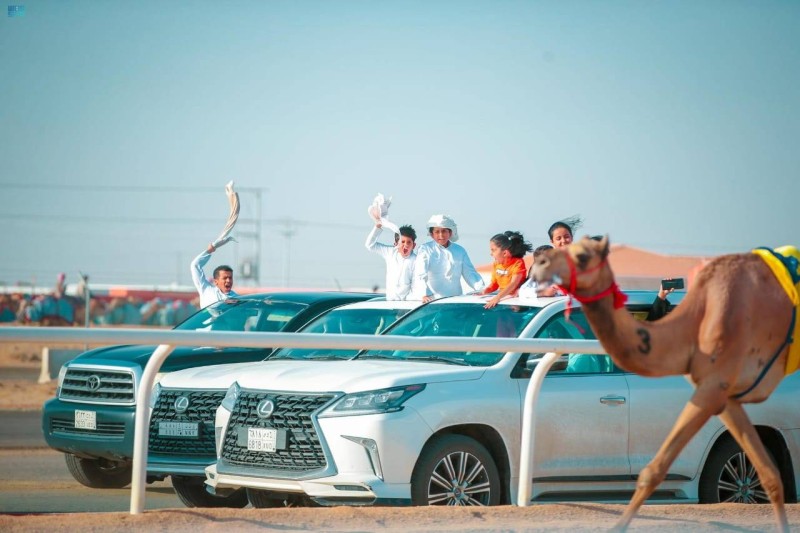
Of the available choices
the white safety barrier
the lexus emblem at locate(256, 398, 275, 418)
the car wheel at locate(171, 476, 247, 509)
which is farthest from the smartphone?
the car wheel at locate(171, 476, 247, 509)

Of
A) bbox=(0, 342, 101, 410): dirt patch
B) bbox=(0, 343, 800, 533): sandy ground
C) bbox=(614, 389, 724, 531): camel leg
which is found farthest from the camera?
bbox=(0, 342, 101, 410): dirt patch

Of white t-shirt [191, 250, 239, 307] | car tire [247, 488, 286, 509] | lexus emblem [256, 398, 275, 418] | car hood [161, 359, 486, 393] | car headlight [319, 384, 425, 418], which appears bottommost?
car tire [247, 488, 286, 509]

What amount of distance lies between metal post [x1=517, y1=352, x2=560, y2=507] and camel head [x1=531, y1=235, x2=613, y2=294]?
2590 millimetres

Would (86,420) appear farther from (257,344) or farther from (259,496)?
(257,344)

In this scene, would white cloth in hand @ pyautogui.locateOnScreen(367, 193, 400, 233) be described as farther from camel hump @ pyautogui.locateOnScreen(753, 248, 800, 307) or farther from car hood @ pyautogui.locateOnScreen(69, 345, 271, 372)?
camel hump @ pyautogui.locateOnScreen(753, 248, 800, 307)

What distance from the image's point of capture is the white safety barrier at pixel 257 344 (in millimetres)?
7766

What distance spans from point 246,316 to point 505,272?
121 inches

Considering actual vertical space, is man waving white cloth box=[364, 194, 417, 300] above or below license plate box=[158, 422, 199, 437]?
above

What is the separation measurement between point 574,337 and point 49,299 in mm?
38398

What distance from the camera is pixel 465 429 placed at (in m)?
9.70

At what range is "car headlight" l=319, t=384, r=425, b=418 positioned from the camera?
365 inches

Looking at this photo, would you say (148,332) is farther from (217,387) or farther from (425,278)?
(425,278)

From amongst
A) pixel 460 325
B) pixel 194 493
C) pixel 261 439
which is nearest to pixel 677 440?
pixel 261 439

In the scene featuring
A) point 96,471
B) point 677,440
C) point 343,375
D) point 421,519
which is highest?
point 343,375
